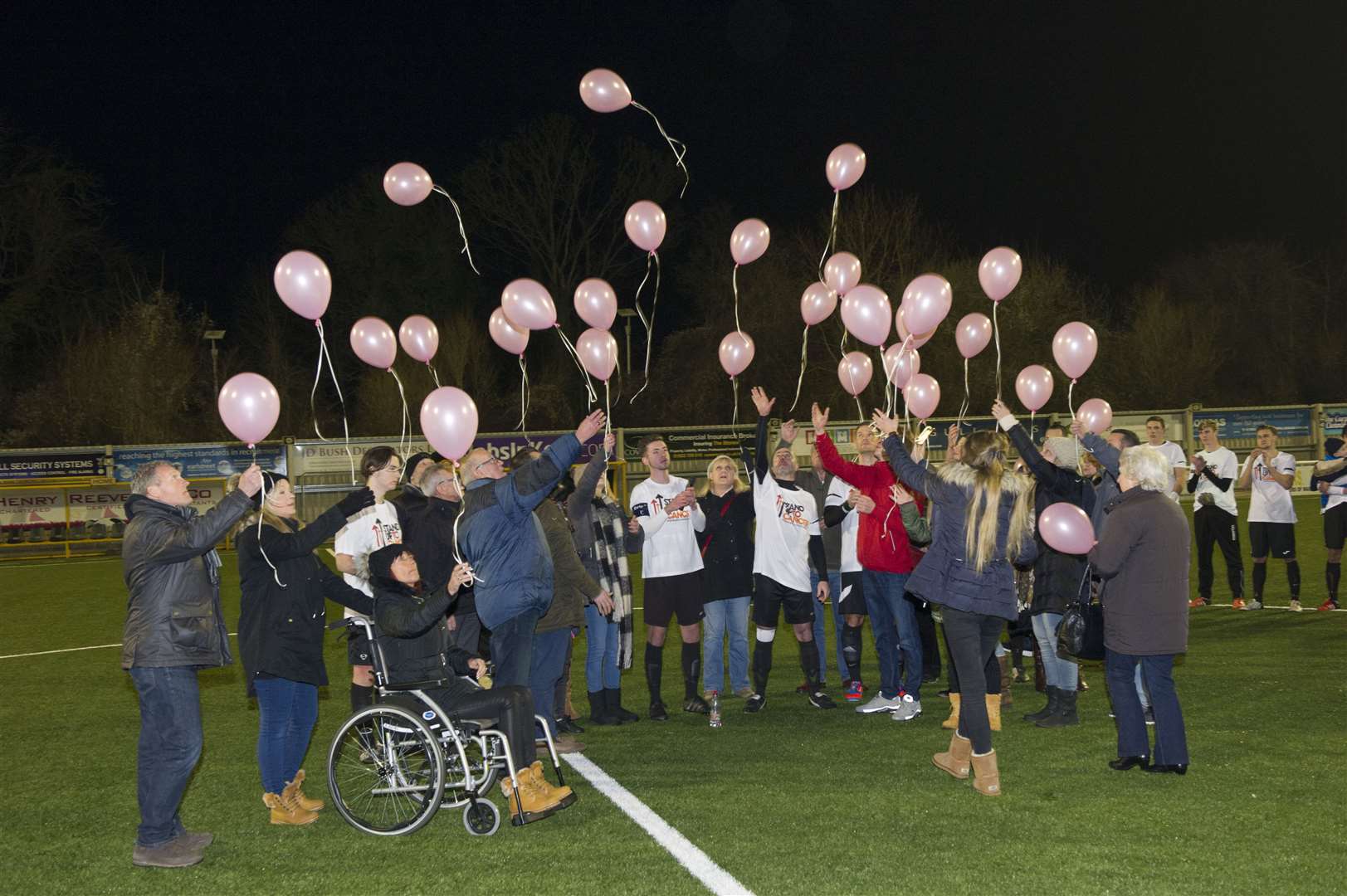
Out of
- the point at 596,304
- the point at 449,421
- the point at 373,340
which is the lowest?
the point at 449,421

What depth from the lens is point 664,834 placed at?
515 centimetres

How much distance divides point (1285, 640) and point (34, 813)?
961 centimetres

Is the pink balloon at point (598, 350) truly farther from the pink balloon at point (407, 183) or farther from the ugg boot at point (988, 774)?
the ugg boot at point (988, 774)

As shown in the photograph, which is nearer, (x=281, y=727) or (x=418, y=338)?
(x=281, y=727)

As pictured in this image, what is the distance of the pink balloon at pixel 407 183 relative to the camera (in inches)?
330

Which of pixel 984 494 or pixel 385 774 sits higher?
pixel 984 494

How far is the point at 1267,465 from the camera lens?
11.4m

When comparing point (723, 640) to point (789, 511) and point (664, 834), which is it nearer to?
point (789, 511)

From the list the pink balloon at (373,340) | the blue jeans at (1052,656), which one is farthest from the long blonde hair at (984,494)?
the pink balloon at (373,340)

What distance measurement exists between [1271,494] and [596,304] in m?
7.85

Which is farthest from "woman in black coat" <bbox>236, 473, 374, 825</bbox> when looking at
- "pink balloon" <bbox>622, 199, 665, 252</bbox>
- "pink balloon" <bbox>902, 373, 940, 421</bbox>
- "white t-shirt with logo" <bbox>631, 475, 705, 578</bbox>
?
"pink balloon" <bbox>902, 373, 940, 421</bbox>

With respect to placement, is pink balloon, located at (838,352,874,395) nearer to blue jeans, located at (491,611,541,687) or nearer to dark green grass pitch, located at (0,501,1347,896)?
dark green grass pitch, located at (0,501,1347,896)

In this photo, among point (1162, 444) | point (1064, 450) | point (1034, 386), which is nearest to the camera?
point (1064, 450)

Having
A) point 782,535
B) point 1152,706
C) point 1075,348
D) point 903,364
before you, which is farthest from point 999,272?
point 1152,706
